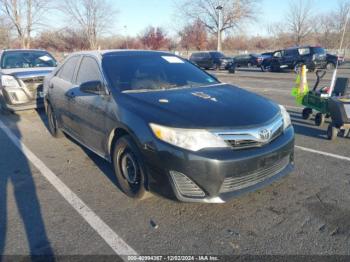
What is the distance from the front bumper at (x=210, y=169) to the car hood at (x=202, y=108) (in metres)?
0.26

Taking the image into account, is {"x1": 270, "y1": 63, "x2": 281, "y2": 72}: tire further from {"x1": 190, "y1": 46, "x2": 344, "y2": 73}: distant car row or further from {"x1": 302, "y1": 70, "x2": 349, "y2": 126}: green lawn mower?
{"x1": 302, "y1": 70, "x2": 349, "y2": 126}: green lawn mower

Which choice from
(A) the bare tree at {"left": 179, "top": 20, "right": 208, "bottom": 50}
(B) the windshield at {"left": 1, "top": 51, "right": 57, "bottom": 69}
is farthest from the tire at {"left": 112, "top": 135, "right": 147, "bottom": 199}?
(A) the bare tree at {"left": 179, "top": 20, "right": 208, "bottom": 50}

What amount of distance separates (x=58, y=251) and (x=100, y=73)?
7.07 feet

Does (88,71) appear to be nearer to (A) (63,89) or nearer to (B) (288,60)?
(A) (63,89)

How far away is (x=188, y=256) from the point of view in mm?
2418

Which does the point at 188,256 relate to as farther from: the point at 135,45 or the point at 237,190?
the point at 135,45

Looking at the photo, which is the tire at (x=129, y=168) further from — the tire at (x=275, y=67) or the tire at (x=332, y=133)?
the tire at (x=275, y=67)

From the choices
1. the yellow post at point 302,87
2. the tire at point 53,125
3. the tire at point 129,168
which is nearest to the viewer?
the tire at point 129,168

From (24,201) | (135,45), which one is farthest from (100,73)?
(135,45)

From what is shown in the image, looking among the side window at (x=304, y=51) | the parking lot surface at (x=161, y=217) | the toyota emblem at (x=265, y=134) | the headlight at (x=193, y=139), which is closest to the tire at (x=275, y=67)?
the side window at (x=304, y=51)

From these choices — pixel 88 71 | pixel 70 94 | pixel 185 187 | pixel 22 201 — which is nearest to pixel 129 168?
pixel 185 187

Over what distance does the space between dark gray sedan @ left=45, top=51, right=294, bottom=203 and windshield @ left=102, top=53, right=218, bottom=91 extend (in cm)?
1

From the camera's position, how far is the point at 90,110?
3844 mm

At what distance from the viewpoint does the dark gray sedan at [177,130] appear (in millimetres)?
2693
